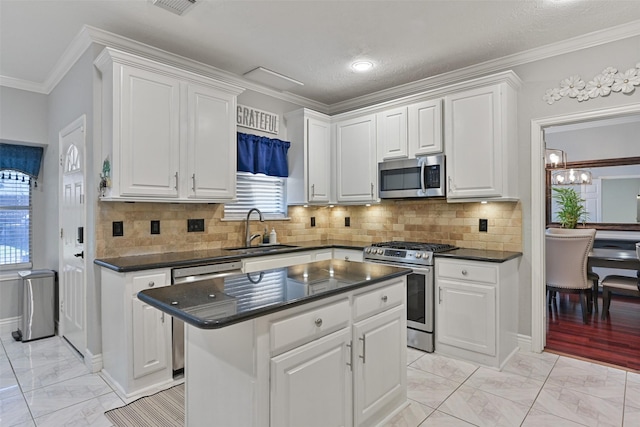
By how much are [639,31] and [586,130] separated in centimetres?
352

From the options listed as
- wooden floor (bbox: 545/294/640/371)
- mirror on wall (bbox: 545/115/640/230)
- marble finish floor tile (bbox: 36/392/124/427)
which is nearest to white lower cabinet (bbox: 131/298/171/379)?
marble finish floor tile (bbox: 36/392/124/427)

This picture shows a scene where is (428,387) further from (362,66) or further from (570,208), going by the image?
(570,208)

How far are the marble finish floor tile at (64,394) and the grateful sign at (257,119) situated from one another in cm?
274

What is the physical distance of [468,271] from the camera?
3115 millimetres

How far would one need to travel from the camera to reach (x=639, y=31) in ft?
9.29

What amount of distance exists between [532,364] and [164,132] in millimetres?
3655

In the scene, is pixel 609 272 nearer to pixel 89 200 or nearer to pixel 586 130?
pixel 586 130

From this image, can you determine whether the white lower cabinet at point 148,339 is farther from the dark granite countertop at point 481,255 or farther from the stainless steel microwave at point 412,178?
the stainless steel microwave at point 412,178

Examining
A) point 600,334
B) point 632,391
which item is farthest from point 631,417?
point 600,334

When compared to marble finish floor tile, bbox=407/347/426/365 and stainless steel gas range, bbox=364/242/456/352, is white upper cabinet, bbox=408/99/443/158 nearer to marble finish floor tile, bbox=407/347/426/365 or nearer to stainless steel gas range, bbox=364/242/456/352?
stainless steel gas range, bbox=364/242/456/352

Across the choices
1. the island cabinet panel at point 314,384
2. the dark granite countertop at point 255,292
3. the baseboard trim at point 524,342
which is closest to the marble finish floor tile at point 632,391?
the baseboard trim at point 524,342

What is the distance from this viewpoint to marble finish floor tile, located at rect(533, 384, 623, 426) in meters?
2.24

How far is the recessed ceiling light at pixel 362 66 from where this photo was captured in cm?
361

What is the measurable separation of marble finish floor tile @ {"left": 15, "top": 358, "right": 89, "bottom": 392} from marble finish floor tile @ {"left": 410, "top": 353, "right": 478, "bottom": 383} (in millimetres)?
2770
